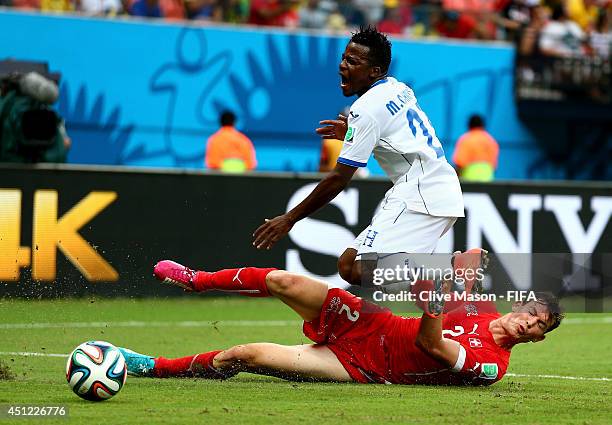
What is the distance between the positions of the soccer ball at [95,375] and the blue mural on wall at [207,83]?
1109cm

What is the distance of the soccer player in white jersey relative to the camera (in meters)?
7.26

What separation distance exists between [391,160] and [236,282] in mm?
1276

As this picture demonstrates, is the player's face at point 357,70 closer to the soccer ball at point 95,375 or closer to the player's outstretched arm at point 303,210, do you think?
the player's outstretched arm at point 303,210

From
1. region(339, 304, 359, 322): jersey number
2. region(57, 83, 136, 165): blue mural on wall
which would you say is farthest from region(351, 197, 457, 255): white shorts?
region(57, 83, 136, 165): blue mural on wall

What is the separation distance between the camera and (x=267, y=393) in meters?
6.98

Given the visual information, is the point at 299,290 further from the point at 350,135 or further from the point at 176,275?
the point at 350,135

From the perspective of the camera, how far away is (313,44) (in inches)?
754

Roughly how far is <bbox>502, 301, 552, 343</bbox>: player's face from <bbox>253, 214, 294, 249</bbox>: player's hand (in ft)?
5.14

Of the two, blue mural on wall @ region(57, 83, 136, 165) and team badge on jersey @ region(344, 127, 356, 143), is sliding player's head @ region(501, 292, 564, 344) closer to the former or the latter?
team badge on jersey @ region(344, 127, 356, 143)

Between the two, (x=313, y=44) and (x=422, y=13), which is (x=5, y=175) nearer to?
(x=313, y=44)

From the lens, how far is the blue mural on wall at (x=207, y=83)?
17453 mm

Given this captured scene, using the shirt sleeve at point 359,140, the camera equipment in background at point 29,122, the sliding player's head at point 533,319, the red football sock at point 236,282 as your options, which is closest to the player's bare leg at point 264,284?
the red football sock at point 236,282

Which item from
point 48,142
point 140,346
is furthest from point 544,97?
point 140,346

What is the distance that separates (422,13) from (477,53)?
4.08 ft
